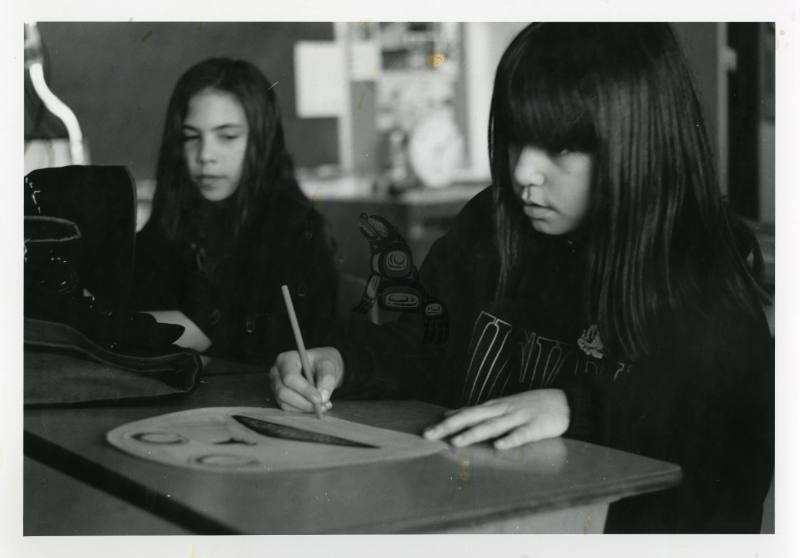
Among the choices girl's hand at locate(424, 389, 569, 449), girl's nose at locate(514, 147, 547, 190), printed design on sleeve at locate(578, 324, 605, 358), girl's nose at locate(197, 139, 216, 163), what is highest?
girl's nose at locate(197, 139, 216, 163)

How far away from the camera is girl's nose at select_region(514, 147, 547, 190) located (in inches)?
42.6

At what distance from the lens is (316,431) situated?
89 cm

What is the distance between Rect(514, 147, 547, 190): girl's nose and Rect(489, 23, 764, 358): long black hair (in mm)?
15

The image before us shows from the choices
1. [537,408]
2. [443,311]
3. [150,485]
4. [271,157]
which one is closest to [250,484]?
[150,485]

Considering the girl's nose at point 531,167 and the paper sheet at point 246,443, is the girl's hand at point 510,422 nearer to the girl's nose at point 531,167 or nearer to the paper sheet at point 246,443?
the paper sheet at point 246,443

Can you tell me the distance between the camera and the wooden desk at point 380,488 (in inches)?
27.1

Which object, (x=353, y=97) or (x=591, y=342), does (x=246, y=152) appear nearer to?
(x=353, y=97)

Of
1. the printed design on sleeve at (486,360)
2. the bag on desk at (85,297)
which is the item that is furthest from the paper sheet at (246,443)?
the printed design on sleeve at (486,360)

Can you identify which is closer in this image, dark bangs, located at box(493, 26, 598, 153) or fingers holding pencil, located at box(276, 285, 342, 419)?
fingers holding pencil, located at box(276, 285, 342, 419)

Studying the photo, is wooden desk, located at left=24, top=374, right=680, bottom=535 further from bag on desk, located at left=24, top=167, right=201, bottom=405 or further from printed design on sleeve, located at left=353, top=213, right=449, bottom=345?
printed design on sleeve, located at left=353, top=213, right=449, bottom=345

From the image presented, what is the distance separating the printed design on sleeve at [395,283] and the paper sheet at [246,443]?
0.82 feet

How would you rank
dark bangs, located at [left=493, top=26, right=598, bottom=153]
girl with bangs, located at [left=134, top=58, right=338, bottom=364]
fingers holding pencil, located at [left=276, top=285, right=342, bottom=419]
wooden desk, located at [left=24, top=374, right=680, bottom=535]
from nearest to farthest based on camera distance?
wooden desk, located at [left=24, top=374, right=680, bottom=535] → fingers holding pencil, located at [left=276, top=285, right=342, bottom=419] → dark bangs, located at [left=493, top=26, right=598, bottom=153] → girl with bangs, located at [left=134, top=58, right=338, bottom=364]

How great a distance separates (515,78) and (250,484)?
2.03ft

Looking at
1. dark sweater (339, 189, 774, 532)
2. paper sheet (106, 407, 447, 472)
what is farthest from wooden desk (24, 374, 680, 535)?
dark sweater (339, 189, 774, 532)
